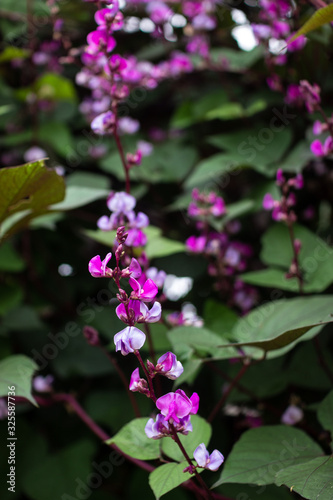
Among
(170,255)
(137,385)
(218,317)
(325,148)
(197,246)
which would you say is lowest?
(170,255)

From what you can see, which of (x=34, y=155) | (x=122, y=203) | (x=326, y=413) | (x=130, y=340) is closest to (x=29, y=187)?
(x=122, y=203)

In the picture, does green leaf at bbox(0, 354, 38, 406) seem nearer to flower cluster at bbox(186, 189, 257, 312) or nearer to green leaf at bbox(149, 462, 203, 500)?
green leaf at bbox(149, 462, 203, 500)

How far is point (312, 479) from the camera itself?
0.75 m

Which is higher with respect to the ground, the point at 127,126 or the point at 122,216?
the point at 122,216

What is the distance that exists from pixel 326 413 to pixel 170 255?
0.92m

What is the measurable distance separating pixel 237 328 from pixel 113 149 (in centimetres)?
119

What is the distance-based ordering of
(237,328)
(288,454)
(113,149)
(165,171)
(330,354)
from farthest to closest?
1. (113,149)
2. (165,171)
3. (330,354)
4. (237,328)
5. (288,454)

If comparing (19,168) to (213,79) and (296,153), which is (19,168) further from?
(213,79)

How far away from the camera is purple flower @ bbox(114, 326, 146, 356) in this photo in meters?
0.68

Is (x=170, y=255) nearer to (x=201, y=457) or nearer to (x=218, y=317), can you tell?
(x=218, y=317)

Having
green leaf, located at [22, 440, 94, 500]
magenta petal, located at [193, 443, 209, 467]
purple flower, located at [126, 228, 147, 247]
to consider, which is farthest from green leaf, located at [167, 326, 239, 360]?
green leaf, located at [22, 440, 94, 500]

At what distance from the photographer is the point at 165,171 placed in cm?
199

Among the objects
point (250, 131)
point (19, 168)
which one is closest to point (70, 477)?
point (19, 168)

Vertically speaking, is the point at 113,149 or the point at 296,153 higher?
the point at 296,153
